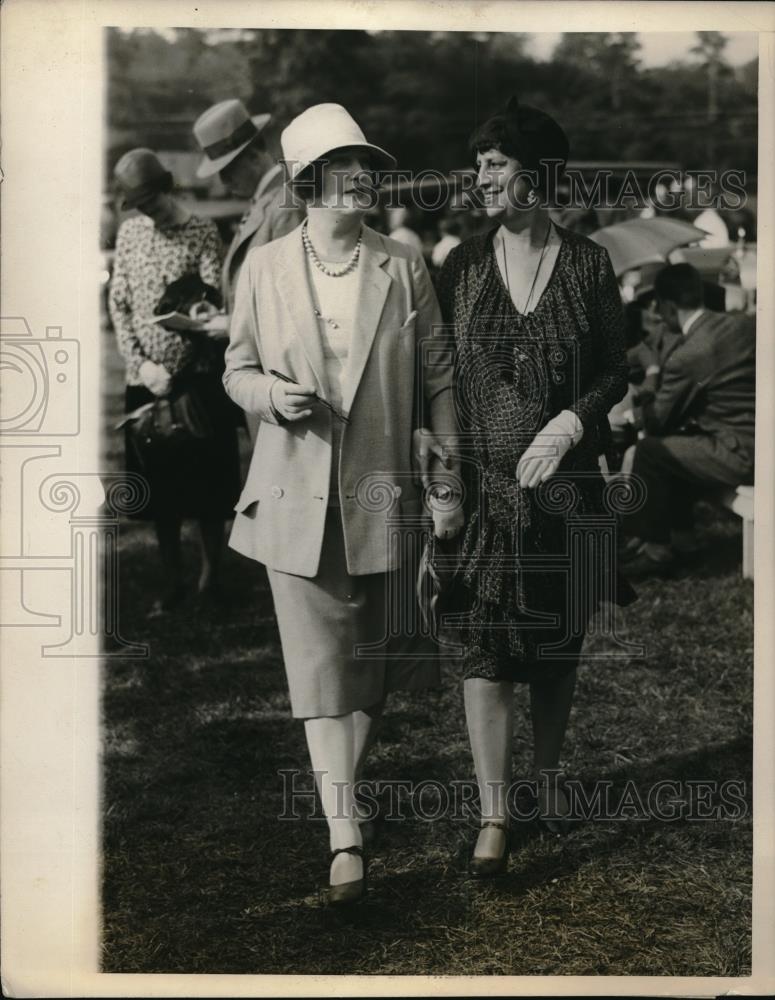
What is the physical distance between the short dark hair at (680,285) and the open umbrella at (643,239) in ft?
0.31

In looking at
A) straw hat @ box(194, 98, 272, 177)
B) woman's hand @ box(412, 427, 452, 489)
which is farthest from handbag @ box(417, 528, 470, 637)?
straw hat @ box(194, 98, 272, 177)

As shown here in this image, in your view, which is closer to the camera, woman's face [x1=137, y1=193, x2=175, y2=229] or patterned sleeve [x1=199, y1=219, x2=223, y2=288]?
woman's face [x1=137, y1=193, x2=175, y2=229]

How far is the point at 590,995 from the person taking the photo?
5066 mm

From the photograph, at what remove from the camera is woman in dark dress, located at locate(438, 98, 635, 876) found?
5156 mm

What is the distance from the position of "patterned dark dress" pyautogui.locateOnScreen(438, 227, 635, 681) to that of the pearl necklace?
13.3 inches

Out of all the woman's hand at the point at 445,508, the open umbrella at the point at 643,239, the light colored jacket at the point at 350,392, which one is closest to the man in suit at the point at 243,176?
the light colored jacket at the point at 350,392

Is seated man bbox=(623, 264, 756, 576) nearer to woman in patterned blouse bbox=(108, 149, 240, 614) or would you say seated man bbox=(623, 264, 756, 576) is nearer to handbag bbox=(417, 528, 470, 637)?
handbag bbox=(417, 528, 470, 637)

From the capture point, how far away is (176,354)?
605 centimetres

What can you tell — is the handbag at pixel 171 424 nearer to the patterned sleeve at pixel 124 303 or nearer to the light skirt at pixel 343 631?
the patterned sleeve at pixel 124 303

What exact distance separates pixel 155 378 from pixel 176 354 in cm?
14

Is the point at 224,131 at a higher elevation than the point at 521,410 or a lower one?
higher

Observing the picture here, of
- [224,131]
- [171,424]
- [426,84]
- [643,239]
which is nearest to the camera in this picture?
[426,84]

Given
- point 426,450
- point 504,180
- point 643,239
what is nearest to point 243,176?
point 504,180

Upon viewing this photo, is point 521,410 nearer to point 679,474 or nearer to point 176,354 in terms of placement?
point 176,354
